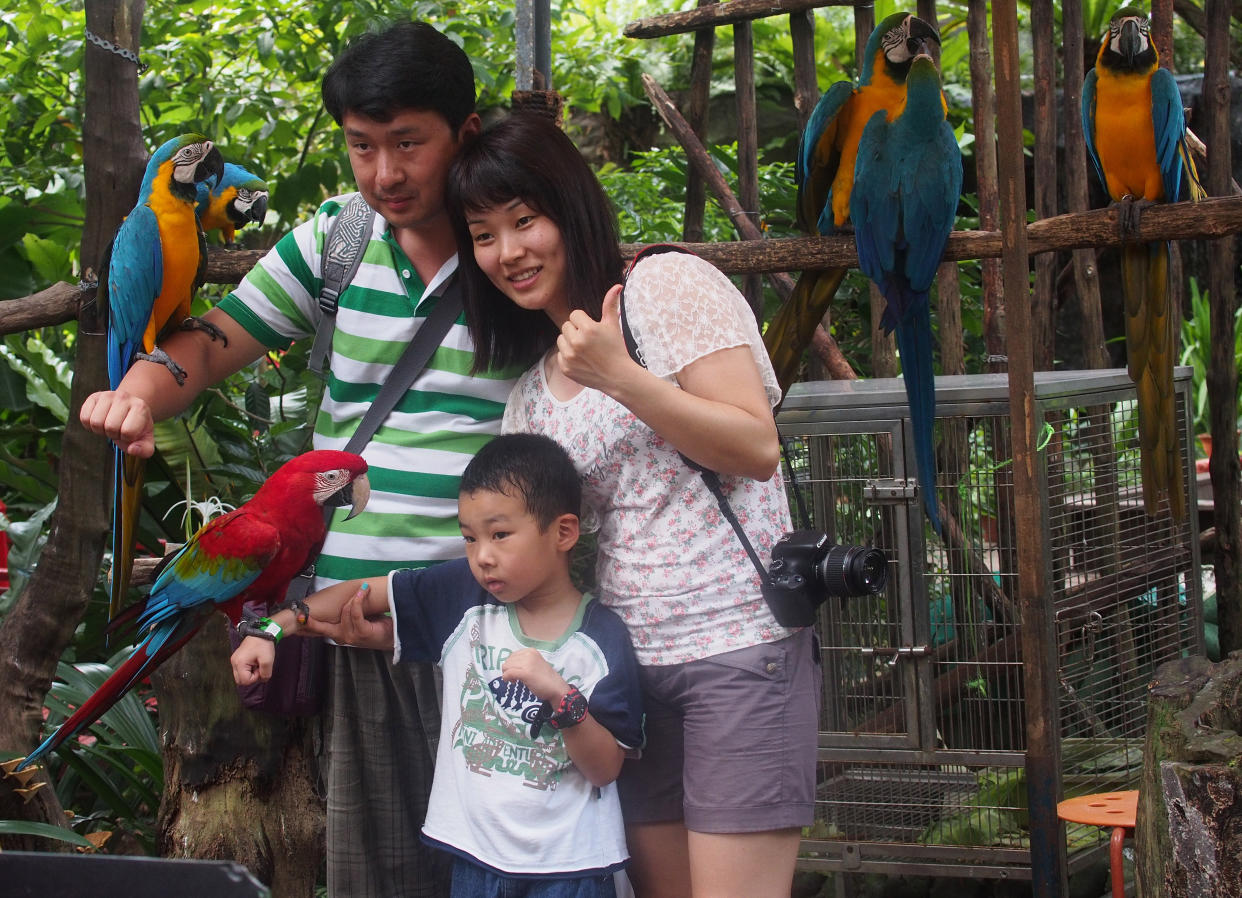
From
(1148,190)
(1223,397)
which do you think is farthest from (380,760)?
(1223,397)

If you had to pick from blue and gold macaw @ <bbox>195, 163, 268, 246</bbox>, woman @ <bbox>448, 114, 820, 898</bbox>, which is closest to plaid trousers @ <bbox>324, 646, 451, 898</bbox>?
woman @ <bbox>448, 114, 820, 898</bbox>

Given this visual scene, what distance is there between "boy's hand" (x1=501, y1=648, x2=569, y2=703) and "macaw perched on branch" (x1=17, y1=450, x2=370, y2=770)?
0.31m

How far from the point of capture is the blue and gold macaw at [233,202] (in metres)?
1.90

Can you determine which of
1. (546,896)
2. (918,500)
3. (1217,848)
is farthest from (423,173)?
(1217,848)

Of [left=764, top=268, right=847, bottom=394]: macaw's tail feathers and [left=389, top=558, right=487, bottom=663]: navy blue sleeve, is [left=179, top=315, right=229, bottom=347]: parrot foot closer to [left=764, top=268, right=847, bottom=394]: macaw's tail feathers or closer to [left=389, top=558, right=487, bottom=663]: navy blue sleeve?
[left=389, top=558, right=487, bottom=663]: navy blue sleeve

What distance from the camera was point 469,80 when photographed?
4.89ft

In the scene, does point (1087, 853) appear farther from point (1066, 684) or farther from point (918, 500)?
point (918, 500)

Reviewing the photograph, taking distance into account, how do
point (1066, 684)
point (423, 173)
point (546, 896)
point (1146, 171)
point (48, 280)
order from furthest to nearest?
1. point (48, 280)
2. point (1066, 684)
3. point (1146, 171)
4. point (423, 173)
5. point (546, 896)

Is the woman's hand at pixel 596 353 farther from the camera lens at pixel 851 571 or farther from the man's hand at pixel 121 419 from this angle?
the man's hand at pixel 121 419

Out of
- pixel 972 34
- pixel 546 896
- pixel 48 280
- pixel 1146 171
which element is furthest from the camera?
pixel 48 280

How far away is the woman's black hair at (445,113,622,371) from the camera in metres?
1.35

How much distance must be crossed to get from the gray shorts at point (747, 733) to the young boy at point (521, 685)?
2.7 inches

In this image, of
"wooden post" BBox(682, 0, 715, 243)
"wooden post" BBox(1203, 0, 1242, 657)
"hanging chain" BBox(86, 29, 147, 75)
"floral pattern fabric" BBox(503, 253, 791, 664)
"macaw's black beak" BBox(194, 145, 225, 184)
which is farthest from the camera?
"wooden post" BBox(682, 0, 715, 243)

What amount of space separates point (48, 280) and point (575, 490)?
8.49ft
